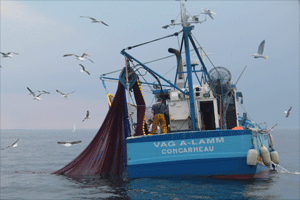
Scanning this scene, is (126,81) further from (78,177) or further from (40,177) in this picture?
(40,177)

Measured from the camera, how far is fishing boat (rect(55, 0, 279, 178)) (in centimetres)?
1294

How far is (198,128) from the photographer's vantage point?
14.9 metres

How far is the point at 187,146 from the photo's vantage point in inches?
516

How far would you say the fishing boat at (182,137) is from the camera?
12938 millimetres

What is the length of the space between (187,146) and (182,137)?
46 cm

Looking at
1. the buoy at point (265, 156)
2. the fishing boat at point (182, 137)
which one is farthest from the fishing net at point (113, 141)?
the buoy at point (265, 156)

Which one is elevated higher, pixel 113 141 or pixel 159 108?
pixel 159 108

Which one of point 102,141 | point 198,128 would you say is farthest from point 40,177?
point 198,128

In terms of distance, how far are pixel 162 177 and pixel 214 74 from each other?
6.58 m

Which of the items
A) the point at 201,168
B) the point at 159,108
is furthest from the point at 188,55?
the point at 201,168

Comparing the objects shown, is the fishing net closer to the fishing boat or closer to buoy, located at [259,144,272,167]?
the fishing boat

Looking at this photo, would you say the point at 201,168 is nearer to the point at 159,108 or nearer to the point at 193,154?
the point at 193,154

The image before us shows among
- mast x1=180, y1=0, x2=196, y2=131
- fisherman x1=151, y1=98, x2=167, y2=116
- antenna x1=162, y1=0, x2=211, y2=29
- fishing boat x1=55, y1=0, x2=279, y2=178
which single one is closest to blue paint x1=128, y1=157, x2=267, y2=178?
fishing boat x1=55, y1=0, x2=279, y2=178

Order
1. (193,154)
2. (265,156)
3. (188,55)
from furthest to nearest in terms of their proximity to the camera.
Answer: (188,55), (265,156), (193,154)
